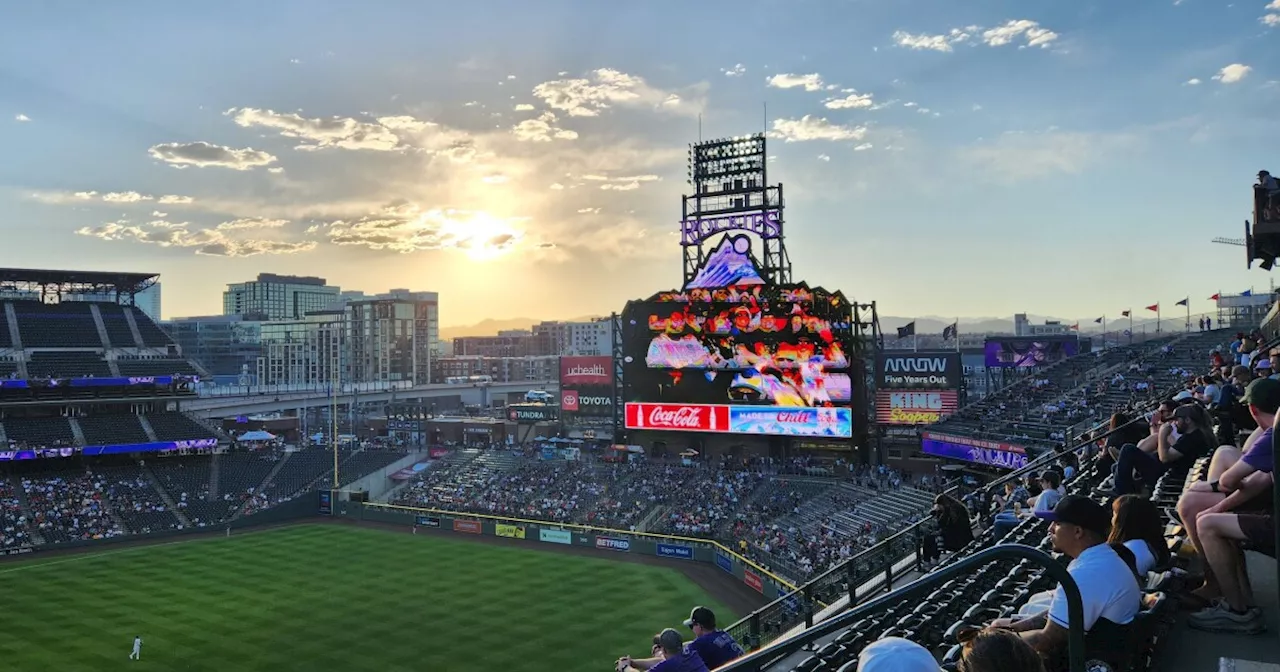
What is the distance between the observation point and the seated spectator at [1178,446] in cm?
884

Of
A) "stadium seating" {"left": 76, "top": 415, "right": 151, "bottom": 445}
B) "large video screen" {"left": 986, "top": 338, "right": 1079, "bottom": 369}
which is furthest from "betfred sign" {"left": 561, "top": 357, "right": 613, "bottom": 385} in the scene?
"stadium seating" {"left": 76, "top": 415, "right": 151, "bottom": 445}

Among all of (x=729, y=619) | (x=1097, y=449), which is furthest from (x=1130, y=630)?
(x=729, y=619)

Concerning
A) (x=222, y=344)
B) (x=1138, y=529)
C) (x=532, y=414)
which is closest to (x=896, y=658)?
(x=1138, y=529)

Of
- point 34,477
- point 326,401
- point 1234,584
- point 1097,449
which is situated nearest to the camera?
point 1234,584

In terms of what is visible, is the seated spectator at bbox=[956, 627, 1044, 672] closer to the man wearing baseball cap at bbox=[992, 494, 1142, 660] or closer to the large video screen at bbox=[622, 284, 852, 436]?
the man wearing baseball cap at bbox=[992, 494, 1142, 660]

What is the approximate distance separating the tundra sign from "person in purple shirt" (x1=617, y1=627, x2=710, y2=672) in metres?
40.2

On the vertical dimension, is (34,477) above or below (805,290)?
below

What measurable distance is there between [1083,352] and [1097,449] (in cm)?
4674

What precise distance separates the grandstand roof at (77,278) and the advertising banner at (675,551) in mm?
51545

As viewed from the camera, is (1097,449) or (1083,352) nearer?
(1097,449)

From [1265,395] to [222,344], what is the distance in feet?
653

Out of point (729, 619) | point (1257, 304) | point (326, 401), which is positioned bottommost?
point (729, 619)

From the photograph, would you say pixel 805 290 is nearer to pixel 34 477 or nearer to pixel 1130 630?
pixel 1130 630

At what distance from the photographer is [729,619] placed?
29391 millimetres
